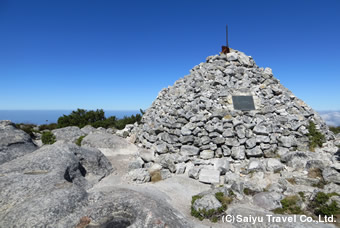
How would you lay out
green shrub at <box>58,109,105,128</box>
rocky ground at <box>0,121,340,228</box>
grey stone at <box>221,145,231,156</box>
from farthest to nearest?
green shrub at <box>58,109,105,128</box>, grey stone at <box>221,145,231,156</box>, rocky ground at <box>0,121,340,228</box>

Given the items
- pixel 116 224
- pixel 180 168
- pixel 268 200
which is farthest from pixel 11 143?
pixel 268 200

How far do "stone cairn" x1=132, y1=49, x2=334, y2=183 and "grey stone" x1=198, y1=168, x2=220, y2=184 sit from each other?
0.05 m

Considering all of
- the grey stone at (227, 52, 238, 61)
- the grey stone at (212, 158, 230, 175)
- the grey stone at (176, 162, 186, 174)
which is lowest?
the grey stone at (176, 162, 186, 174)

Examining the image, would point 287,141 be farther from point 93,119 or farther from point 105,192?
point 93,119

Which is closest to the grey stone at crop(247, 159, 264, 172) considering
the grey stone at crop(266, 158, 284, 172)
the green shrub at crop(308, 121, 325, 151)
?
the grey stone at crop(266, 158, 284, 172)

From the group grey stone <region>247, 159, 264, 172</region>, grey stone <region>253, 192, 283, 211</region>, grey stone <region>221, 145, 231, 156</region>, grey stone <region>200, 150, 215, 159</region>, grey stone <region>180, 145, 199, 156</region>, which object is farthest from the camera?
grey stone <region>180, 145, 199, 156</region>

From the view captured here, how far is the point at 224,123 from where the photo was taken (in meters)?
12.2

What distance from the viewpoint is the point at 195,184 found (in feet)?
30.9

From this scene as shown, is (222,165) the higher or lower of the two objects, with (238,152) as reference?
lower

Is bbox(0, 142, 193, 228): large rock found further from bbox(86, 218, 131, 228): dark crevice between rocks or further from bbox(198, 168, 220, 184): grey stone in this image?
bbox(198, 168, 220, 184): grey stone

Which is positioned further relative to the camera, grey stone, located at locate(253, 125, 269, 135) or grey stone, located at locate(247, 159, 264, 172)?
grey stone, located at locate(253, 125, 269, 135)

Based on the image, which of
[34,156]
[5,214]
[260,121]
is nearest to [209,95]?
[260,121]

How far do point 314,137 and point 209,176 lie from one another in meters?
7.59

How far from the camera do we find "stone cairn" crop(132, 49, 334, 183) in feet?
36.8
